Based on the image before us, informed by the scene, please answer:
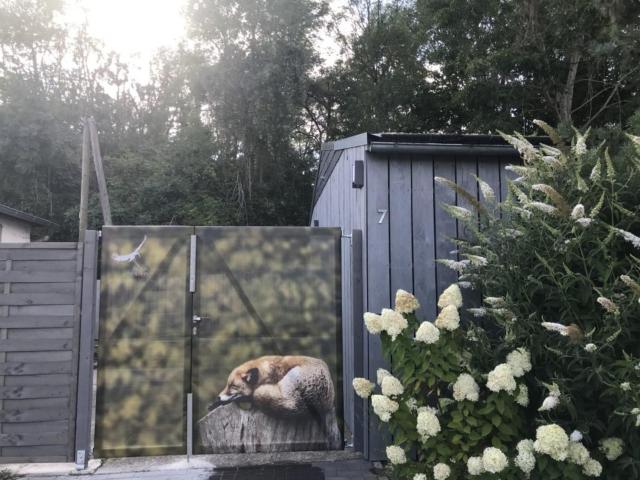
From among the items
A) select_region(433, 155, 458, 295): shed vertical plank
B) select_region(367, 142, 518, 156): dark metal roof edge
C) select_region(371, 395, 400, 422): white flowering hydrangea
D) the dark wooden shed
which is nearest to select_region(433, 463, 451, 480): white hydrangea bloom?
select_region(371, 395, 400, 422): white flowering hydrangea

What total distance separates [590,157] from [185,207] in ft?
47.4

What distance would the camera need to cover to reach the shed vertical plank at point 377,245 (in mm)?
3611

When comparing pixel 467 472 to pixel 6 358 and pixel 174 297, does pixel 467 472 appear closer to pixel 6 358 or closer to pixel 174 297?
pixel 174 297

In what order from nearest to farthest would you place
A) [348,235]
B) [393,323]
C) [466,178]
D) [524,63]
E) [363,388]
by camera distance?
[393,323] → [363,388] → [466,178] → [348,235] → [524,63]

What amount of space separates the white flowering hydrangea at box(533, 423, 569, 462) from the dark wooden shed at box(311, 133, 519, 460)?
144 centimetres

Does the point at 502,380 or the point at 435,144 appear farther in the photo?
the point at 435,144

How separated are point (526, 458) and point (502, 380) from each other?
0.38 metres

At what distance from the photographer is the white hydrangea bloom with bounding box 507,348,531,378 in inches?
101

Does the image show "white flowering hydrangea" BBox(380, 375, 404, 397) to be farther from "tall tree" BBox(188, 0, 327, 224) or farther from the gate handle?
"tall tree" BBox(188, 0, 327, 224)

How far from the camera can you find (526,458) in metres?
2.39

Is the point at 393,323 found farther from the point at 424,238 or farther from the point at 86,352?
the point at 86,352

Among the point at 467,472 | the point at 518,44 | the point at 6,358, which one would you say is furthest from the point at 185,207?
the point at 467,472

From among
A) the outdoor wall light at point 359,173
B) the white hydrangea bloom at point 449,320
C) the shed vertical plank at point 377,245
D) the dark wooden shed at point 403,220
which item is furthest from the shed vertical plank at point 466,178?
the white hydrangea bloom at point 449,320

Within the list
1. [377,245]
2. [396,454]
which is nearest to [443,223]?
[377,245]
